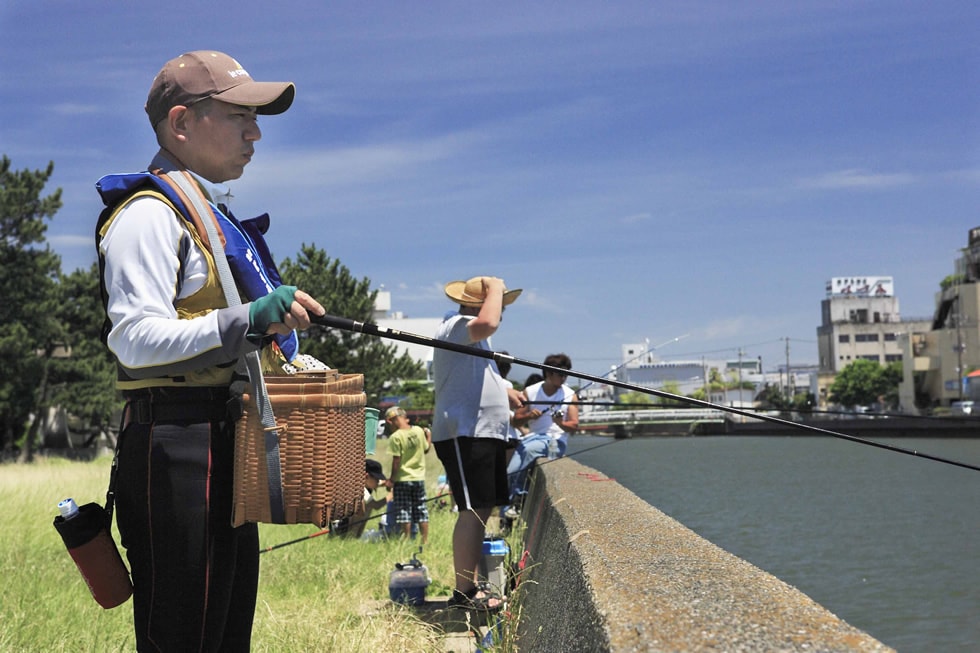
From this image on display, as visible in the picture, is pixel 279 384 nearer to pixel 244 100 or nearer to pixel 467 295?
pixel 244 100

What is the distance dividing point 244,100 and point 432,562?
204 inches

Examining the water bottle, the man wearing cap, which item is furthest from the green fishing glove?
the water bottle

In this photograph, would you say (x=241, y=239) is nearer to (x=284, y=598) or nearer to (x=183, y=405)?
(x=183, y=405)

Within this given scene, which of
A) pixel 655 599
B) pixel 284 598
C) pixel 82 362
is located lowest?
pixel 284 598

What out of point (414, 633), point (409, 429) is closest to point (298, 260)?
point (409, 429)

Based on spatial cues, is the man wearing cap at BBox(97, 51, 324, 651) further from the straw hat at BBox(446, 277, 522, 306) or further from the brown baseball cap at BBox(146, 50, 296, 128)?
the straw hat at BBox(446, 277, 522, 306)

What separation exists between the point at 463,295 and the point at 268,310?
289 cm

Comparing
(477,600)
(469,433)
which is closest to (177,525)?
(477,600)

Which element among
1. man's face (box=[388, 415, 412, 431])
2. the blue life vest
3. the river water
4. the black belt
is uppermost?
the blue life vest

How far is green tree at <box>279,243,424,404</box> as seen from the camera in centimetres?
4153

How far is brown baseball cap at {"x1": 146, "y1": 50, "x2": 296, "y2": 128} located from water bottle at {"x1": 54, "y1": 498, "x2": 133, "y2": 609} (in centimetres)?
100

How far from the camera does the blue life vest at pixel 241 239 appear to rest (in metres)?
2.64

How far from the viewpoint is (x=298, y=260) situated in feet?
147

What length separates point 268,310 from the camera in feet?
8.13
